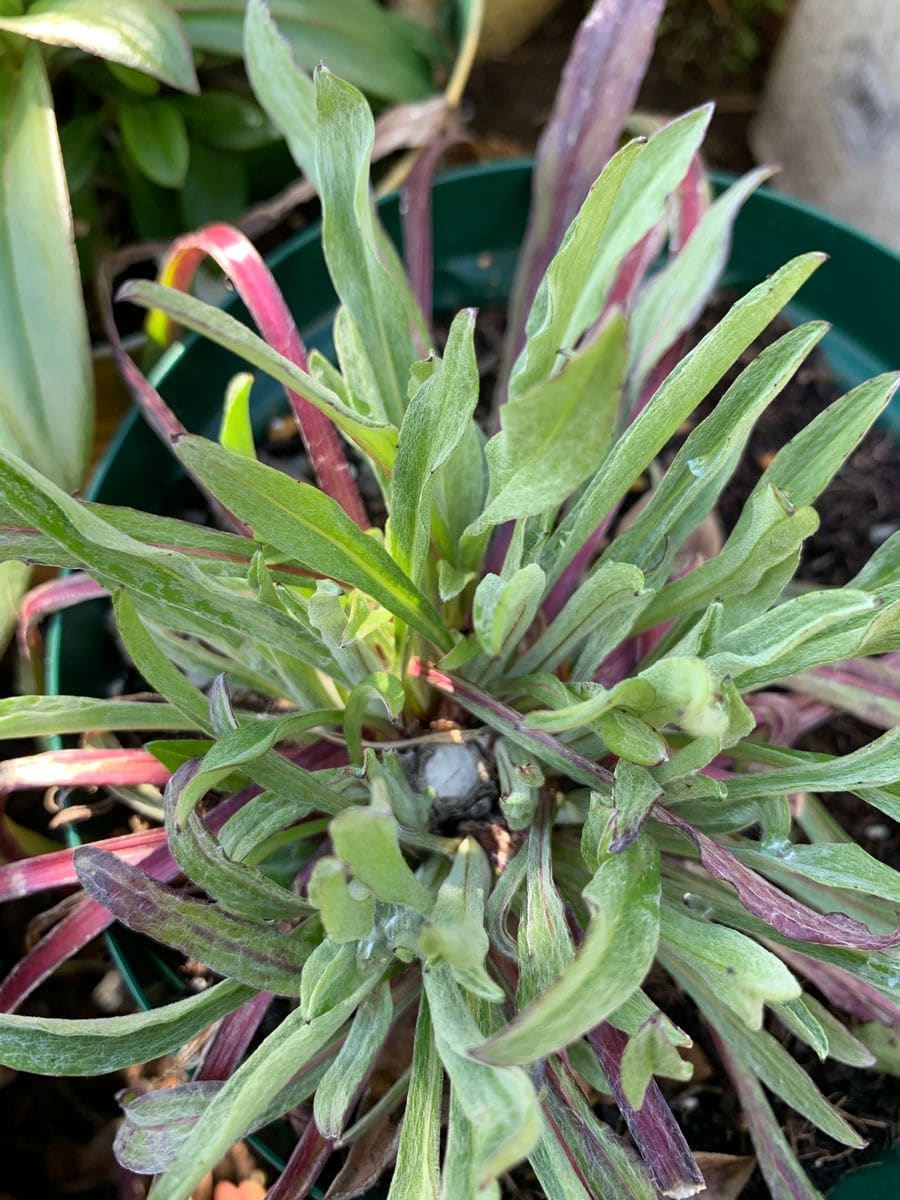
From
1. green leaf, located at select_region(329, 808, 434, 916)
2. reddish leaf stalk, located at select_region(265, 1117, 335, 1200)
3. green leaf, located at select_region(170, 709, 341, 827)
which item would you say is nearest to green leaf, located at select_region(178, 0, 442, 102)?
green leaf, located at select_region(170, 709, 341, 827)

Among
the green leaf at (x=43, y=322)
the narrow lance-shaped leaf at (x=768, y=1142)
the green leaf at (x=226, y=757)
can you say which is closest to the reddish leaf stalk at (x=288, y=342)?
the green leaf at (x=43, y=322)

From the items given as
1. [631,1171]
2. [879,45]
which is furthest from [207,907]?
[879,45]

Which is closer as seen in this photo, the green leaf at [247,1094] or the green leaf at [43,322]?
the green leaf at [247,1094]

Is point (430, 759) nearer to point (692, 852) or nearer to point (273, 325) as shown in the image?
point (692, 852)

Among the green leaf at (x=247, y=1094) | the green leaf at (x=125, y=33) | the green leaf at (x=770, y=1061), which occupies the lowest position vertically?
the green leaf at (x=770, y=1061)

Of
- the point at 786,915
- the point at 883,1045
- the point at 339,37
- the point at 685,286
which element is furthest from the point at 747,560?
the point at 339,37

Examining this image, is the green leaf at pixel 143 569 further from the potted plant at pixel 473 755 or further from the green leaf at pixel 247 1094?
the green leaf at pixel 247 1094

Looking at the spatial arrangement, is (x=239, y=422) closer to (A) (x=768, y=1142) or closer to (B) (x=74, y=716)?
(B) (x=74, y=716)
